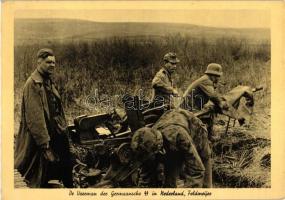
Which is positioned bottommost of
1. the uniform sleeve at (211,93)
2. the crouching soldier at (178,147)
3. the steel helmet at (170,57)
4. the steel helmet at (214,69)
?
the crouching soldier at (178,147)

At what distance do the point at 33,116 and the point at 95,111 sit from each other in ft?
1.55

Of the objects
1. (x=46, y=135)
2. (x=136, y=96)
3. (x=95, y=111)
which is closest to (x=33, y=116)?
(x=46, y=135)

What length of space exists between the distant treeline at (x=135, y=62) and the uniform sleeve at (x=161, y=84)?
0.13ft

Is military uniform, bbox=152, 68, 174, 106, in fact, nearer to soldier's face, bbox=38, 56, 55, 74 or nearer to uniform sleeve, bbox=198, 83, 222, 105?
uniform sleeve, bbox=198, 83, 222, 105

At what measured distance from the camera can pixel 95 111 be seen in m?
4.58

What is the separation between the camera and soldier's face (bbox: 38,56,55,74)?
4543mm

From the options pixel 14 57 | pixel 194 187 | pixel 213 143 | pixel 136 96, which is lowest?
pixel 194 187

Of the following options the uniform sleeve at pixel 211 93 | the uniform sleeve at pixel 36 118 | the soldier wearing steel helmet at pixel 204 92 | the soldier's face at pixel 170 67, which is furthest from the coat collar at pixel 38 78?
the uniform sleeve at pixel 211 93

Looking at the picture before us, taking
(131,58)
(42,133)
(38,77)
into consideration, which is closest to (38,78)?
(38,77)

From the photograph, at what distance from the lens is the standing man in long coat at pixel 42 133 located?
14.7 feet

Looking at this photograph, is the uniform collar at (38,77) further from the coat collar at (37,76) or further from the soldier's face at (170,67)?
the soldier's face at (170,67)

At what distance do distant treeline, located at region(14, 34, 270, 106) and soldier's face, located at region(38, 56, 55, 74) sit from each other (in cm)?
4

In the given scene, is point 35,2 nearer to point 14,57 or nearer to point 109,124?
point 14,57

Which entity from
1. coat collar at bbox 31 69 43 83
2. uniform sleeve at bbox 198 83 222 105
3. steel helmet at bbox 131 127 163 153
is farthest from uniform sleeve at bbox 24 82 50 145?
uniform sleeve at bbox 198 83 222 105
